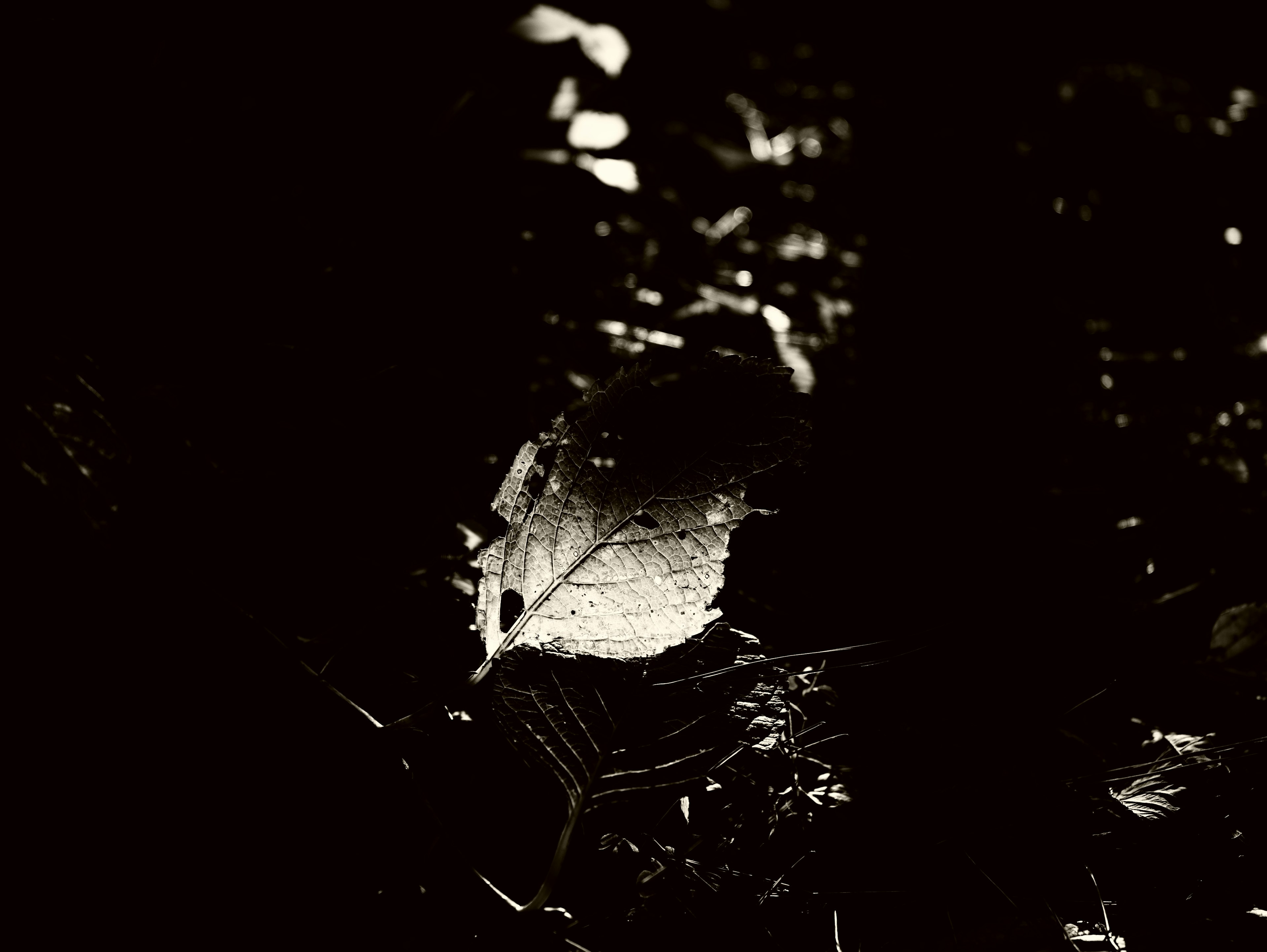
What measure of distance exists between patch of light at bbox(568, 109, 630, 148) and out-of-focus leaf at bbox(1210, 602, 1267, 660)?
78 centimetres

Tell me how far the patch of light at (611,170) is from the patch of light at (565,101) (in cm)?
5

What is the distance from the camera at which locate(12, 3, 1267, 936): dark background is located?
0.57 m

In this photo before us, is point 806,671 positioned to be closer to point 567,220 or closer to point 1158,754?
point 1158,754

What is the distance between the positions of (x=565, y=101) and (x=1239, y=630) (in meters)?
0.88

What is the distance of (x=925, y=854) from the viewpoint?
53 cm

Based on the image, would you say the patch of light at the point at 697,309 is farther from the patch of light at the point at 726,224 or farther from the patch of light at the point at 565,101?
the patch of light at the point at 565,101

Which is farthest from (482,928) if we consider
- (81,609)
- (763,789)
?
(81,609)

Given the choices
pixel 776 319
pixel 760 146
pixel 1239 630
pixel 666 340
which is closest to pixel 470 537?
pixel 666 340

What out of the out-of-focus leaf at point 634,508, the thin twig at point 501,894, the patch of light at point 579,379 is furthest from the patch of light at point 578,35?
the thin twig at point 501,894

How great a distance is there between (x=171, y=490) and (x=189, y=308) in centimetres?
17

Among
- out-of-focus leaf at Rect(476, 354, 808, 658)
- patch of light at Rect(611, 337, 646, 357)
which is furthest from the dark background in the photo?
out-of-focus leaf at Rect(476, 354, 808, 658)

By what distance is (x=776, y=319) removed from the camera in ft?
3.16

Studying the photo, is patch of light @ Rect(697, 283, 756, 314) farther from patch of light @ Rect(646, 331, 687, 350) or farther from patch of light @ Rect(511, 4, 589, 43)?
patch of light @ Rect(511, 4, 589, 43)

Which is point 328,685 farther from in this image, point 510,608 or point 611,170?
point 611,170
